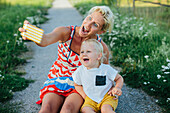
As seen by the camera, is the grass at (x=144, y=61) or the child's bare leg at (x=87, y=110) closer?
the child's bare leg at (x=87, y=110)

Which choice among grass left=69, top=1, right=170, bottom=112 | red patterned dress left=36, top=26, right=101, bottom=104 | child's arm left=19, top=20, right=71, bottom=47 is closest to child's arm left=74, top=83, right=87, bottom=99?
red patterned dress left=36, top=26, right=101, bottom=104

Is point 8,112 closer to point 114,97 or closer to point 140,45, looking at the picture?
point 114,97

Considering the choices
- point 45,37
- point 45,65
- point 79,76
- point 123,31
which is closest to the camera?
point 45,37

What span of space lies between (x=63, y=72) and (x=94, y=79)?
508mm

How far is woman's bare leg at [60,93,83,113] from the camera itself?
2.28m

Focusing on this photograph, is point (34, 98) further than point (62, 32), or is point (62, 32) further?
point (34, 98)

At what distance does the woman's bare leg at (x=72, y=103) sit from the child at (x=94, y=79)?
0.06 metres

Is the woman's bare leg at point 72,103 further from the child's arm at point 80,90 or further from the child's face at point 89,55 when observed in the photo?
the child's face at point 89,55

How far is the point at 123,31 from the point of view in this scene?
213 inches

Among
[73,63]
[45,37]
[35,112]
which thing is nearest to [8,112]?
[35,112]

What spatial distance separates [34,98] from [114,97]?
1.27 m

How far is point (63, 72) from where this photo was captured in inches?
109

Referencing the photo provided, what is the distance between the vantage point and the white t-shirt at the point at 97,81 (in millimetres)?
2410

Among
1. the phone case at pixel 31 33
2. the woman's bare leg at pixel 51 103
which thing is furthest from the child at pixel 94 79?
the phone case at pixel 31 33
